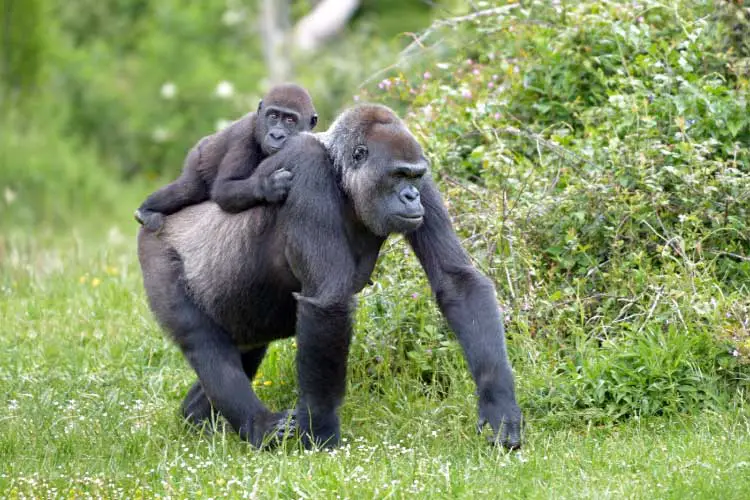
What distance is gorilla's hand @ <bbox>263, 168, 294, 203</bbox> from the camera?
16.3 feet

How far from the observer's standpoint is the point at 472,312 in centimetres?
488

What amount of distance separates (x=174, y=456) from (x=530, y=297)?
6.32 ft

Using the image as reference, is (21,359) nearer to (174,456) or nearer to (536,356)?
(174,456)

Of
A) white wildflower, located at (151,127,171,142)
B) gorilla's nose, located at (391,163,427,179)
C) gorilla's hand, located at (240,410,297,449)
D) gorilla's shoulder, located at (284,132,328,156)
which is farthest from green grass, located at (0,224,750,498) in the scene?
white wildflower, located at (151,127,171,142)

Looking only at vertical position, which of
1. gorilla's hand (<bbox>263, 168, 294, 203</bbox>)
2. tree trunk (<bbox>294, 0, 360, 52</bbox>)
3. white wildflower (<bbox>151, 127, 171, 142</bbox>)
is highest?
gorilla's hand (<bbox>263, 168, 294, 203</bbox>)

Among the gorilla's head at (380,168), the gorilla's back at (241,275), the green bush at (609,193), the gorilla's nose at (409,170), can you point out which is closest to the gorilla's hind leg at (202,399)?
the gorilla's back at (241,275)

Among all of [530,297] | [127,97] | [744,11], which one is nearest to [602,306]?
[530,297]

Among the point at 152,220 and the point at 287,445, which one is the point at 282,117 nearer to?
the point at 152,220

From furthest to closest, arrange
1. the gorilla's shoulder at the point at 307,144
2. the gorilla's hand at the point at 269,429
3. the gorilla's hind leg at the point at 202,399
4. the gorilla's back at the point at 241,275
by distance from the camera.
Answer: the gorilla's hind leg at the point at 202,399 → the gorilla's back at the point at 241,275 → the gorilla's shoulder at the point at 307,144 → the gorilla's hand at the point at 269,429

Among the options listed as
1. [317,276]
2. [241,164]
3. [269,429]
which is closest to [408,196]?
[317,276]

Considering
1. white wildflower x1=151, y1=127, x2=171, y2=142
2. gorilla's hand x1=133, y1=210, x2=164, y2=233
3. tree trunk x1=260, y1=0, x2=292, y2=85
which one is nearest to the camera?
gorilla's hand x1=133, y1=210, x2=164, y2=233

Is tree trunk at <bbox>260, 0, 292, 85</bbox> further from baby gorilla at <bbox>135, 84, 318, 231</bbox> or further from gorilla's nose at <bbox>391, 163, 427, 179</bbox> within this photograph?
gorilla's nose at <bbox>391, 163, 427, 179</bbox>

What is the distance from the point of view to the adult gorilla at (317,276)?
4.82m

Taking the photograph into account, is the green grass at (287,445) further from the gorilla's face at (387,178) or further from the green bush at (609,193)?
the gorilla's face at (387,178)
